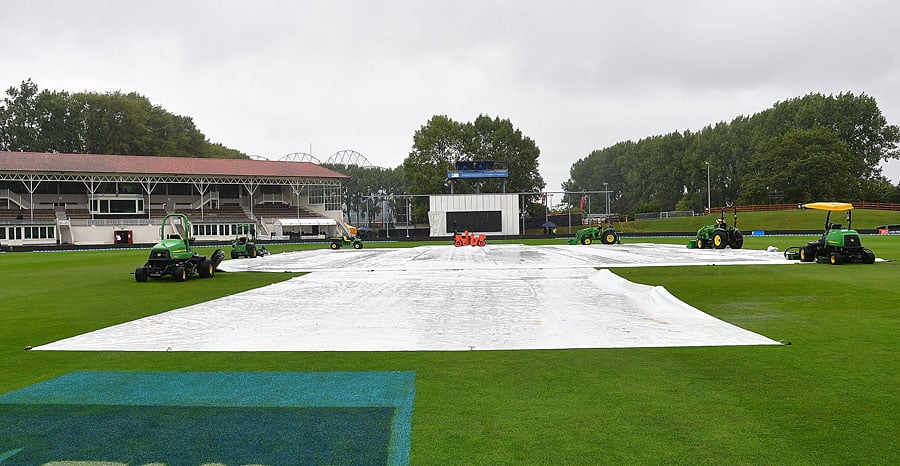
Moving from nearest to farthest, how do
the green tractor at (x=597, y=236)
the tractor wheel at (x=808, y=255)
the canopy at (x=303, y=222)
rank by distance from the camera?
the tractor wheel at (x=808, y=255)
the green tractor at (x=597, y=236)
the canopy at (x=303, y=222)

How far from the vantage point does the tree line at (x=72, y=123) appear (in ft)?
291

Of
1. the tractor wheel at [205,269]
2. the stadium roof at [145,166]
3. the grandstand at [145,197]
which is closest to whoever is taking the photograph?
the tractor wheel at [205,269]

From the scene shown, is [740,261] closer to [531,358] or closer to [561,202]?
[531,358]

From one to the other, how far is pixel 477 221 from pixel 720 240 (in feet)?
147

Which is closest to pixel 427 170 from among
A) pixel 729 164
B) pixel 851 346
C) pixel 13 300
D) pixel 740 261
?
pixel 729 164

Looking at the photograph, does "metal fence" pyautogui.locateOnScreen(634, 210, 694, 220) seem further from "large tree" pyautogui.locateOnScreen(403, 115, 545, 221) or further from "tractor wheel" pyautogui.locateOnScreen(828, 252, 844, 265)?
"tractor wheel" pyautogui.locateOnScreen(828, 252, 844, 265)

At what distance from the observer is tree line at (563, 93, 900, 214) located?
269 ft

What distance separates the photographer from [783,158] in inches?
3290

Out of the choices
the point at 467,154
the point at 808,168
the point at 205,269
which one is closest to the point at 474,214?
the point at 467,154

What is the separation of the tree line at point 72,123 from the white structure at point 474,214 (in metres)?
51.2

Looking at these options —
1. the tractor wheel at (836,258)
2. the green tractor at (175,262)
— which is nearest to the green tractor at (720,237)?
the tractor wheel at (836,258)

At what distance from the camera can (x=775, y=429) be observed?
421 centimetres

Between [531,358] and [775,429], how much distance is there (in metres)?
2.79

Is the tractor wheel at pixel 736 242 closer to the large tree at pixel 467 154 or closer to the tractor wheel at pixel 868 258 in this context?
the tractor wheel at pixel 868 258
